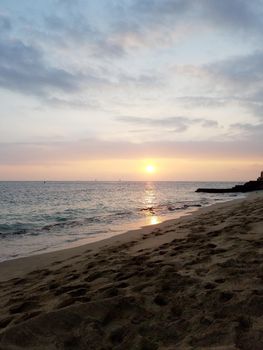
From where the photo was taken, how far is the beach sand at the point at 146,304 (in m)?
3.72

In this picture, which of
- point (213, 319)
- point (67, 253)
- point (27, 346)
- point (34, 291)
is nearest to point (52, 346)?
point (27, 346)

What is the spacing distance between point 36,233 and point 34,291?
11718 millimetres

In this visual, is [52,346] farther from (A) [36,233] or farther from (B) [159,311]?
(A) [36,233]

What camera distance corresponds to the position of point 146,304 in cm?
452

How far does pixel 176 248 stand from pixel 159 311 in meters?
3.82

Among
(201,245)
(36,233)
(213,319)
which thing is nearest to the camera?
(213,319)

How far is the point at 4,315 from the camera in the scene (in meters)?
4.80

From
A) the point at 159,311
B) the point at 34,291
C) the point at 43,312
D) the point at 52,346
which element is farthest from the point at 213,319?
the point at 34,291

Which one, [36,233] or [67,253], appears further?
[36,233]

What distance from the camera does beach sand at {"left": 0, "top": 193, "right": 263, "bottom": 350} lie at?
3717 millimetres

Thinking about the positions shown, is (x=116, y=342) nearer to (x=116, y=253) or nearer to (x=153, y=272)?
(x=153, y=272)

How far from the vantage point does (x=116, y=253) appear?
347 inches

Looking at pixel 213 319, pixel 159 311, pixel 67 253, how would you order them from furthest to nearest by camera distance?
1. pixel 67 253
2. pixel 159 311
3. pixel 213 319

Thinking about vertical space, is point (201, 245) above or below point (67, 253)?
above
